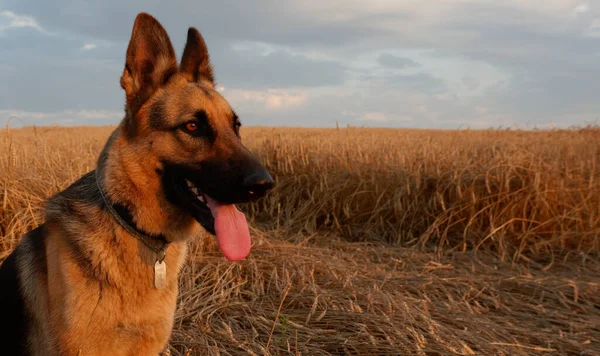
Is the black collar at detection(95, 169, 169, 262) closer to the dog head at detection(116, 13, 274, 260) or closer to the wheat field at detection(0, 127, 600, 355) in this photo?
the dog head at detection(116, 13, 274, 260)

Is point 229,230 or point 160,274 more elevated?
point 229,230

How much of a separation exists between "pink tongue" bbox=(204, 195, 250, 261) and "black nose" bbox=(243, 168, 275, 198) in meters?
0.19

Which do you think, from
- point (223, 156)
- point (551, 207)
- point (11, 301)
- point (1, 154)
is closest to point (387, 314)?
point (223, 156)

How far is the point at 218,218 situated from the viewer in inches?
87.0

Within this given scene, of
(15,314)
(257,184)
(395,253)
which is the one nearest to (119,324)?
(15,314)

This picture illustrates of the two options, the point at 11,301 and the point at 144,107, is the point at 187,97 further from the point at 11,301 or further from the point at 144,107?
the point at 11,301

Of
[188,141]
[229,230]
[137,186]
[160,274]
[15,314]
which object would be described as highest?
Answer: [188,141]

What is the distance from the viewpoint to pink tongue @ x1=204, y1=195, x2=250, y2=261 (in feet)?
7.22

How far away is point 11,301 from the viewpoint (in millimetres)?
2273

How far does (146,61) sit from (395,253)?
3755 millimetres

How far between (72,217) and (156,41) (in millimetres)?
944

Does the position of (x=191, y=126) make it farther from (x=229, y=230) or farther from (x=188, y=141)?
(x=229, y=230)

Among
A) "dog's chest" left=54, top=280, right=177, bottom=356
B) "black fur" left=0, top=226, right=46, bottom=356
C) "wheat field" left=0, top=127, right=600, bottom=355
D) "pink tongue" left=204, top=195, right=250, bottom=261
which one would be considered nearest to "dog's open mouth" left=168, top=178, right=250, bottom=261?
"pink tongue" left=204, top=195, right=250, bottom=261

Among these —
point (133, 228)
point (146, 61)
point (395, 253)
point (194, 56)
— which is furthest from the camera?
point (395, 253)
